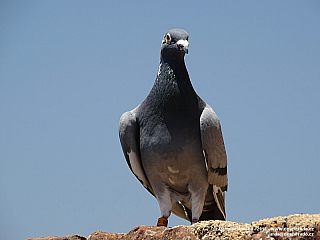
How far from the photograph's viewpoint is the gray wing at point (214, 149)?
32.0ft

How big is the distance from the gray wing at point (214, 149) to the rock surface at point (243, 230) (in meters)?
3.14

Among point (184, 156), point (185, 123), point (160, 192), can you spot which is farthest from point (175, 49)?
point (160, 192)

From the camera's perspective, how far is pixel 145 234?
6.73 m

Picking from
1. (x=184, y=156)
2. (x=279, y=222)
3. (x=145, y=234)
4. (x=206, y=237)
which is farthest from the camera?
(x=184, y=156)

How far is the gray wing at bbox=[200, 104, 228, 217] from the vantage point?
9.75 metres

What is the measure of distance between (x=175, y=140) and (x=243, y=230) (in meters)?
3.87

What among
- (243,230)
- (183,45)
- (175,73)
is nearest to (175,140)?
(175,73)

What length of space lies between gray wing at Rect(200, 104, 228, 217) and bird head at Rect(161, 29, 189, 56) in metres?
1.26

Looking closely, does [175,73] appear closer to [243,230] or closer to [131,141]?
[131,141]

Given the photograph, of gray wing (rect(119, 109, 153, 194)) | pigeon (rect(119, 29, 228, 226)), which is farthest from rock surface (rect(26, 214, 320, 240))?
gray wing (rect(119, 109, 153, 194))

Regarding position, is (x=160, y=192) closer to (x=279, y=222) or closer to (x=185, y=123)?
(x=185, y=123)

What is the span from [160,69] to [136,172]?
2091 millimetres

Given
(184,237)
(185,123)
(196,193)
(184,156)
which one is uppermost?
(185,123)

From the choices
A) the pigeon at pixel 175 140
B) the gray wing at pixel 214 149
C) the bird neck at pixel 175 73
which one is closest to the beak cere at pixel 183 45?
the pigeon at pixel 175 140
